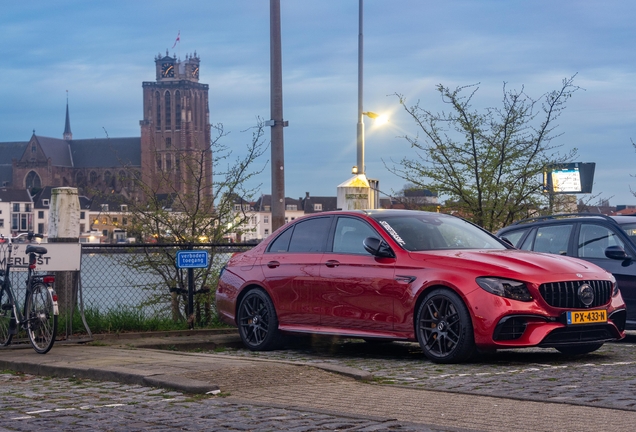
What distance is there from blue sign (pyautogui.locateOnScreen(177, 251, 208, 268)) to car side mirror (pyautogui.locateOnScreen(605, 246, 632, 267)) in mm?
5524

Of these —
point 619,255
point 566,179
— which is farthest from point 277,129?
point 566,179

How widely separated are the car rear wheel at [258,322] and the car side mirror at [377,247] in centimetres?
175

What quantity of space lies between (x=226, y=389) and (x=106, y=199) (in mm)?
9277

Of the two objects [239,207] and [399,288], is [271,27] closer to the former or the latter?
[239,207]

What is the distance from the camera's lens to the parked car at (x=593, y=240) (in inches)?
456

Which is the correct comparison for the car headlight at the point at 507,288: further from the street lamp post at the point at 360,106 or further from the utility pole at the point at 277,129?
the street lamp post at the point at 360,106

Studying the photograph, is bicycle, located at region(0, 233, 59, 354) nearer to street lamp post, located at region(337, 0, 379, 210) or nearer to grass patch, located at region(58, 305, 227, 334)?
grass patch, located at region(58, 305, 227, 334)

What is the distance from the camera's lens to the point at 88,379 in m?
8.45

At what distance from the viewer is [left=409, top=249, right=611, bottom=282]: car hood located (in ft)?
29.4

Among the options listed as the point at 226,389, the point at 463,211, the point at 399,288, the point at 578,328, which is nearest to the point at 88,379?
the point at 226,389

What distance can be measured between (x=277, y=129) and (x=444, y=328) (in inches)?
253

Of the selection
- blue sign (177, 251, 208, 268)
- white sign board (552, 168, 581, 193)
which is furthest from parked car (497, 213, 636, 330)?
white sign board (552, 168, 581, 193)

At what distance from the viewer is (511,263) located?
9102 mm

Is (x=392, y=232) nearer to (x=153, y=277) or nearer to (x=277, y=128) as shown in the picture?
(x=277, y=128)
